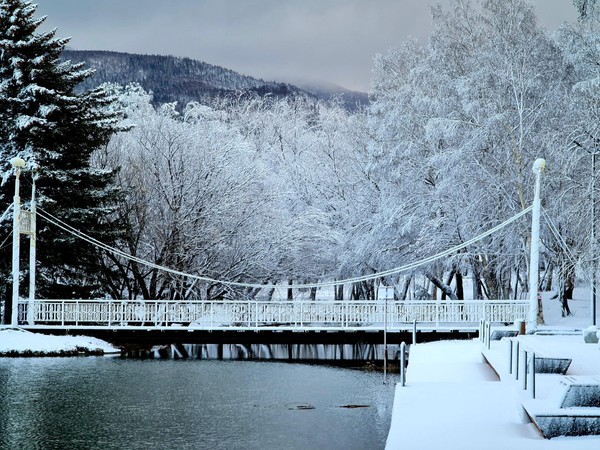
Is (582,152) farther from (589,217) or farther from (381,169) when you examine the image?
(381,169)

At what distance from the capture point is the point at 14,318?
28.8m

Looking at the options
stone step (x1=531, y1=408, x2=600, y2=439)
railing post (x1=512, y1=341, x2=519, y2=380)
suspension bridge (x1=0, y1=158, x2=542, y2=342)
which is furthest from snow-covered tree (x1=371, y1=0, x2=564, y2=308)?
stone step (x1=531, y1=408, x2=600, y2=439)

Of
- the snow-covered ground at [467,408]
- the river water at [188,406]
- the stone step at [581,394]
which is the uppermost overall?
the stone step at [581,394]

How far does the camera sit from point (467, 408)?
1123cm

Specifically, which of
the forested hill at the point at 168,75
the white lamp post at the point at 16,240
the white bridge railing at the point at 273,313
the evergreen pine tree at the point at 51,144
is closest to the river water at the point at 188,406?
the white lamp post at the point at 16,240

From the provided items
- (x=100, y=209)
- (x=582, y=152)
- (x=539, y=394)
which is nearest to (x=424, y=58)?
(x=582, y=152)

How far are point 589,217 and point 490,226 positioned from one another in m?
5.59

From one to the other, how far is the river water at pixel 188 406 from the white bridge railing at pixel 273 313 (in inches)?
193

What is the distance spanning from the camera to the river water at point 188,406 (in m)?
12.8

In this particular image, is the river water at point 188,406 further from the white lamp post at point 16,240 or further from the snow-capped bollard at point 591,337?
the white lamp post at point 16,240

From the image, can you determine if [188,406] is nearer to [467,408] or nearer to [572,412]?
[467,408]

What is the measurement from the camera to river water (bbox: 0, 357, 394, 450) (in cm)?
1282

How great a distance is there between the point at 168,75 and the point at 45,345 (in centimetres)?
9683

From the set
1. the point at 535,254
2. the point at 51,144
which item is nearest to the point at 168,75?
the point at 51,144
